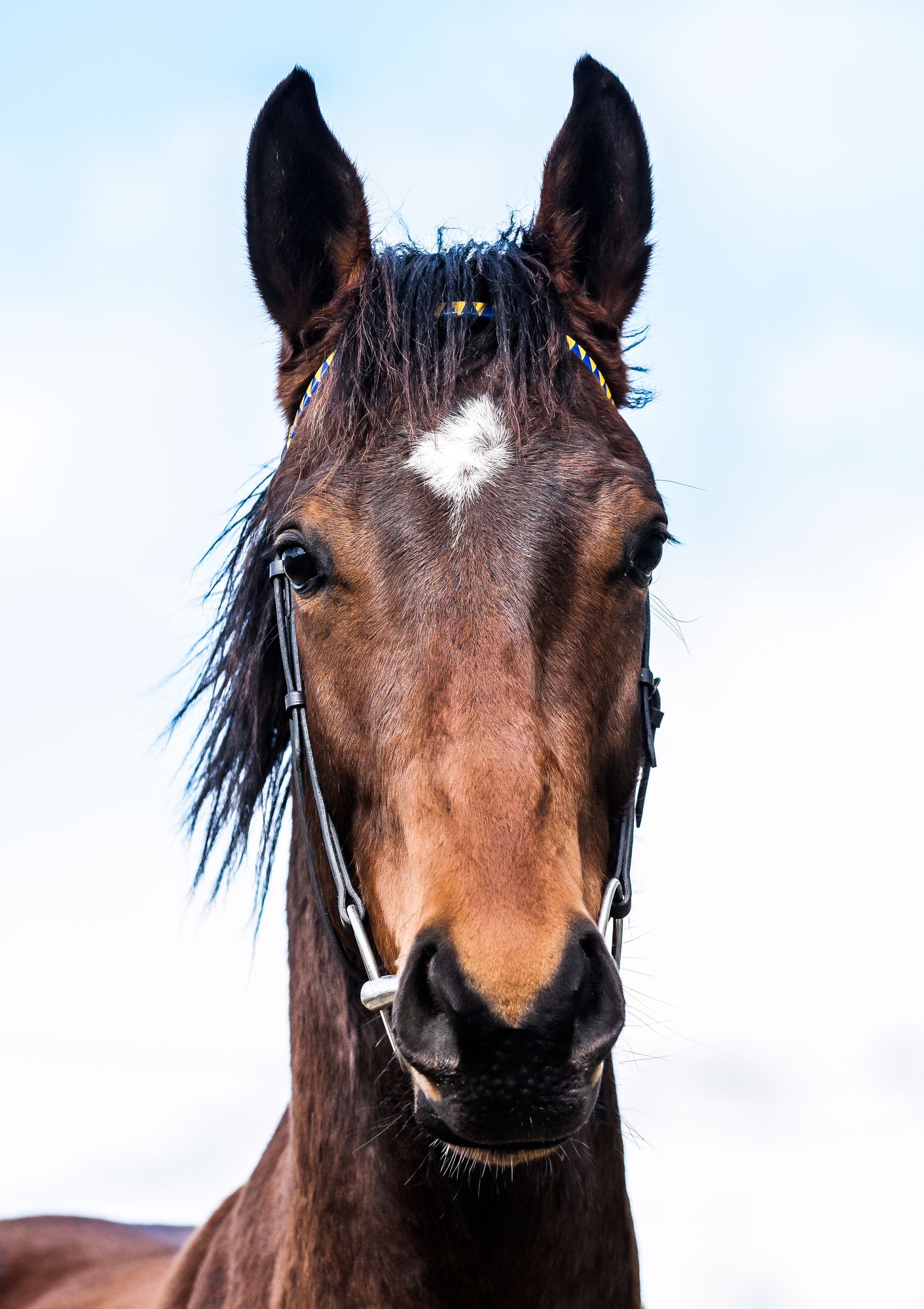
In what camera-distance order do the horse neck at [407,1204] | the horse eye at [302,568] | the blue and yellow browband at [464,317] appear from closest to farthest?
the horse neck at [407,1204], the horse eye at [302,568], the blue and yellow browband at [464,317]

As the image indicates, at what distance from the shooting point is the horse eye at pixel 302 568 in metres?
2.82

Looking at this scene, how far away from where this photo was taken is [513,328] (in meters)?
3.03

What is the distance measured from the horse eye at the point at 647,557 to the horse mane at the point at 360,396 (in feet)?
1.27

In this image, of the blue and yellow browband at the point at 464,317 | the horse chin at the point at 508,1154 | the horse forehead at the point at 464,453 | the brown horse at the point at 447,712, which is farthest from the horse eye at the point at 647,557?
the horse chin at the point at 508,1154

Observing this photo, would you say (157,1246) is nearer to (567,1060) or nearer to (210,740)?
(210,740)

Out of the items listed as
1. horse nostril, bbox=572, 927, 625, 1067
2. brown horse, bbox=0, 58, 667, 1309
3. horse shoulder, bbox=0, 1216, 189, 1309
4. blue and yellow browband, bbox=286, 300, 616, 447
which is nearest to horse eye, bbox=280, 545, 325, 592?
brown horse, bbox=0, 58, 667, 1309

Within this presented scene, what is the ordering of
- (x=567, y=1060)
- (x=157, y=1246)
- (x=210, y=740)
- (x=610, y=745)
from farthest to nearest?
(x=157, y=1246), (x=210, y=740), (x=610, y=745), (x=567, y=1060)

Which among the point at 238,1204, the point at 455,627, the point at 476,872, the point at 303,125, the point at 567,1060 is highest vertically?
the point at 303,125

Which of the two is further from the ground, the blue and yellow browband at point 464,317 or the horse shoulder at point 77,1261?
the blue and yellow browband at point 464,317

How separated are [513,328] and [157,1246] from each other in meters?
4.96

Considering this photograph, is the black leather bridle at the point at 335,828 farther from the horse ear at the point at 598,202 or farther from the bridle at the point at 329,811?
the horse ear at the point at 598,202

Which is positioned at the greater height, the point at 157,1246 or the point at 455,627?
the point at 455,627

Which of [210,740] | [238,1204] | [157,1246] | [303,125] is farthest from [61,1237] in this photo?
[303,125]

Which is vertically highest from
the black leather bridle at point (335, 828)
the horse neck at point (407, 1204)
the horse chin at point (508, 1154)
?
the black leather bridle at point (335, 828)
